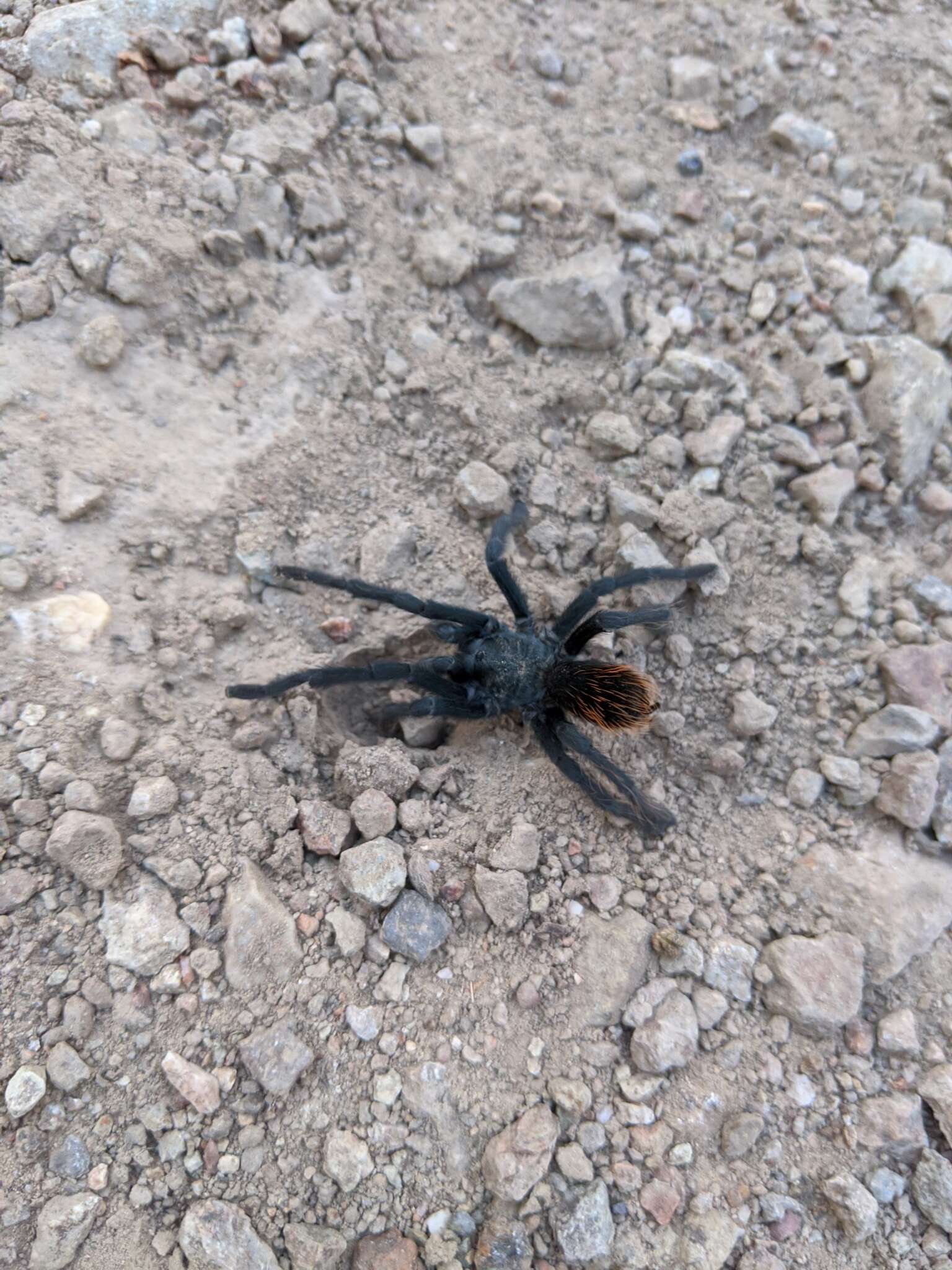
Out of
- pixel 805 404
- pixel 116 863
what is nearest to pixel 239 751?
pixel 116 863

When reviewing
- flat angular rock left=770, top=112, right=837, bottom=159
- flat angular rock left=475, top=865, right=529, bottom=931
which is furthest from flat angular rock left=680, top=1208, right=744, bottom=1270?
flat angular rock left=770, top=112, right=837, bottom=159

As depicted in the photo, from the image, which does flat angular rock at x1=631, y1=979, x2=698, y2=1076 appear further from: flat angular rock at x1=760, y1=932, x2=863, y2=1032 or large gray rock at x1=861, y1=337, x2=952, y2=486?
large gray rock at x1=861, y1=337, x2=952, y2=486

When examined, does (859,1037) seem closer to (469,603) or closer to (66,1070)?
(469,603)

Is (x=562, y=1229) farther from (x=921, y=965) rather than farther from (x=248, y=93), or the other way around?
(x=248, y=93)

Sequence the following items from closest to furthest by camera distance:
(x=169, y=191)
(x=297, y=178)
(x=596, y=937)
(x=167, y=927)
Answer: (x=167, y=927)
(x=596, y=937)
(x=169, y=191)
(x=297, y=178)

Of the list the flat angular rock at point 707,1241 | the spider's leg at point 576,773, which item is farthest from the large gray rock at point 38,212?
the flat angular rock at point 707,1241
